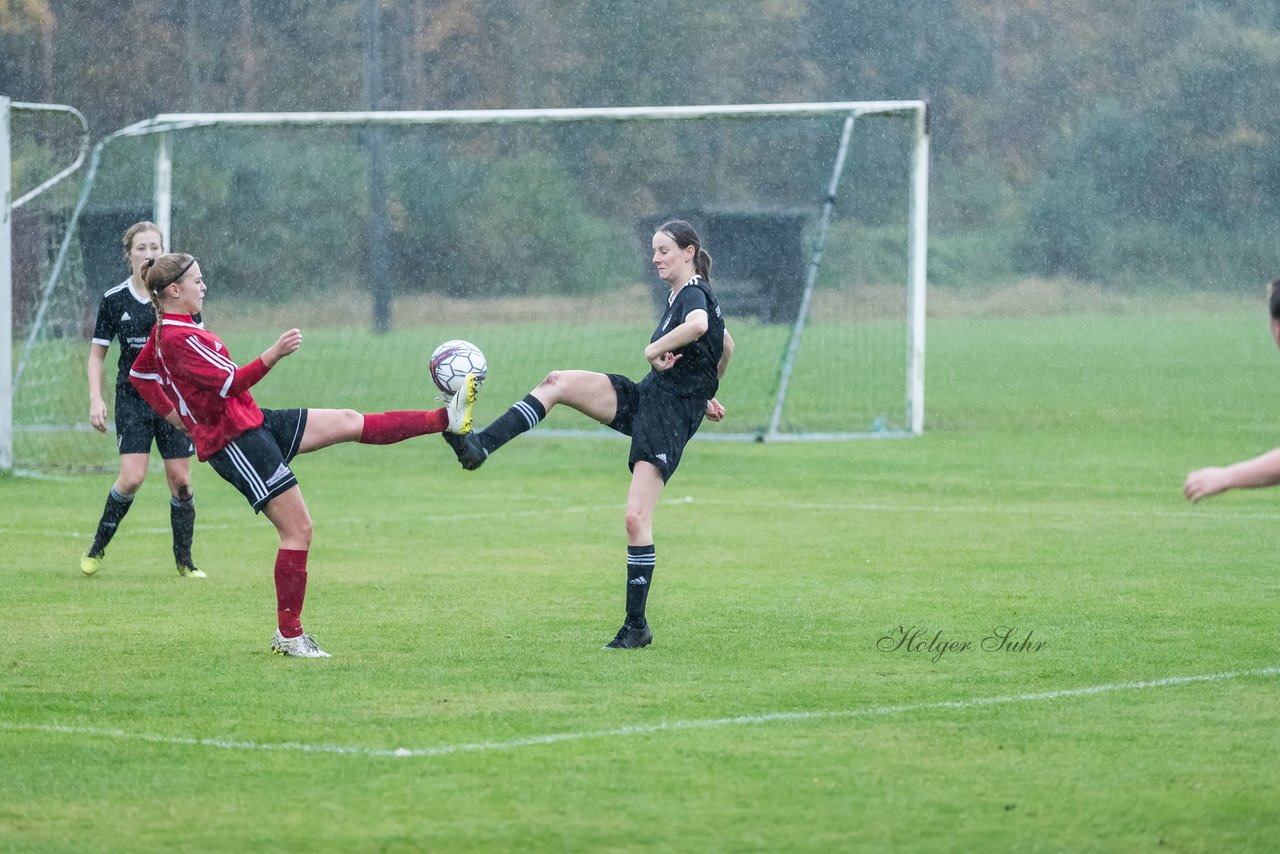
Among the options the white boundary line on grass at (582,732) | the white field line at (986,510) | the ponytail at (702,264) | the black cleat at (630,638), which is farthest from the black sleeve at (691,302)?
the white field line at (986,510)

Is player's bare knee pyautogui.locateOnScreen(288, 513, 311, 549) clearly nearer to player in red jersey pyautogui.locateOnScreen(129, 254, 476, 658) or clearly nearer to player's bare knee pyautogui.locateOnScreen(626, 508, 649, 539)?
player in red jersey pyautogui.locateOnScreen(129, 254, 476, 658)

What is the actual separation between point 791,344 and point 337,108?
16.1 m

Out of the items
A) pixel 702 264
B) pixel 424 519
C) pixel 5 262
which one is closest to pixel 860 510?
pixel 424 519

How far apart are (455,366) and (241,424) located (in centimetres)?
107

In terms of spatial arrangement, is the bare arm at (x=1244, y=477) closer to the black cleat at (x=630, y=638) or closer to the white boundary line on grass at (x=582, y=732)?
the white boundary line on grass at (x=582, y=732)

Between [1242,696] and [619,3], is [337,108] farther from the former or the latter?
[1242,696]

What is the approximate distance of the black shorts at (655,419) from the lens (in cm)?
764

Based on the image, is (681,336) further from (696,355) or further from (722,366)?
(722,366)

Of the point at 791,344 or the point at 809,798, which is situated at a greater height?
the point at 809,798

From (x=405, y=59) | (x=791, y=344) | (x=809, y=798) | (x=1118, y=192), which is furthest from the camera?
(x=1118, y=192)

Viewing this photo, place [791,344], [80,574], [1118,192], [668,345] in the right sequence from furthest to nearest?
[1118,192]
[791,344]
[80,574]
[668,345]

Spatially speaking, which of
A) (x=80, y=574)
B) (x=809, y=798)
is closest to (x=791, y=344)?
(x=80, y=574)

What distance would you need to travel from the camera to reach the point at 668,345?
7.39 m

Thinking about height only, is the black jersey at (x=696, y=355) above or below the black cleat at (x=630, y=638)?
above
